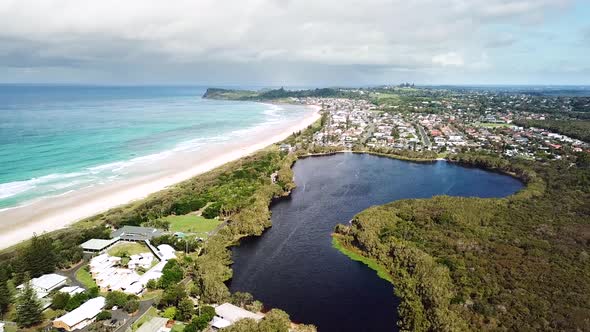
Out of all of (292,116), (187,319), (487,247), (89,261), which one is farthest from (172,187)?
(292,116)

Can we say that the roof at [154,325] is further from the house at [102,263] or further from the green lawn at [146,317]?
the house at [102,263]

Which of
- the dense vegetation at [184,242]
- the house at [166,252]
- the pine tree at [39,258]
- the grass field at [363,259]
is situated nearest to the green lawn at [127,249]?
the house at [166,252]

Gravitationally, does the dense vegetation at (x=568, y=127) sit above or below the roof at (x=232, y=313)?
above

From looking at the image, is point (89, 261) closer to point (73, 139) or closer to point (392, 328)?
point (392, 328)

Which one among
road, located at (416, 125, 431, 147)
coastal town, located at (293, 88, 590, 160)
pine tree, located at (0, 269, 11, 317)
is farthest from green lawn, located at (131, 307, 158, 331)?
road, located at (416, 125, 431, 147)

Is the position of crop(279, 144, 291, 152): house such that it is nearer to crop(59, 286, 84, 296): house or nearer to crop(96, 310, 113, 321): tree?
crop(59, 286, 84, 296): house
